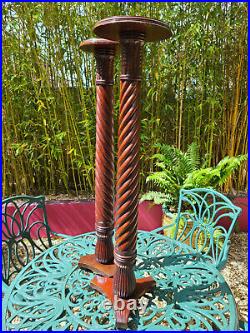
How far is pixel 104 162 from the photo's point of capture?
1306 millimetres

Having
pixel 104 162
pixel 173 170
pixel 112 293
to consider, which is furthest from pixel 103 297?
pixel 173 170

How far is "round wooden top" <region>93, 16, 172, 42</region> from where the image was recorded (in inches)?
34.1

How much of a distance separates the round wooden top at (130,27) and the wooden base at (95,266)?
3.03 ft

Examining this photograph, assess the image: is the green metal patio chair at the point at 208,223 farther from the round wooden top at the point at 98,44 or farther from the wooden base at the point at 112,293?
the round wooden top at the point at 98,44

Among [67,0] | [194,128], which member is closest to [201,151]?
[194,128]

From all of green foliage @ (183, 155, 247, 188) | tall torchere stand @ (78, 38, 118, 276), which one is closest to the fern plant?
green foliage @ (183, 155, 247, 188)

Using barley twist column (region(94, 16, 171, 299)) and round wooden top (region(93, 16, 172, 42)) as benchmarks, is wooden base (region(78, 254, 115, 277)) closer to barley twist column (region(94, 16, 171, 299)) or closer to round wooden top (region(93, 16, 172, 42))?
barley twist column (region(94, 16, 171, 299))

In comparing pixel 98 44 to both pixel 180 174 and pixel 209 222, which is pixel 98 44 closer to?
pixel 209 222

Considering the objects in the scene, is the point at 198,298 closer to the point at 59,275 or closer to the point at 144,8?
the point at 59,275

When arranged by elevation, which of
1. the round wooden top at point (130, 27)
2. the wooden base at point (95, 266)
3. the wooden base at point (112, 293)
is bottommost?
the wooden base at point (112, 293)

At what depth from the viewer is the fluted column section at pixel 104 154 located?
4.08 feet

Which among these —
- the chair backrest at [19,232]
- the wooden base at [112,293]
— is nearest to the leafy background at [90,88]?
the chair backrest at [19,232]

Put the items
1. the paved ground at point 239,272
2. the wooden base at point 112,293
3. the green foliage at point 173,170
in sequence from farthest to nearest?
the green foliage at point 173,170
the paved ground at point 239,272
the wooden base at point 112,293

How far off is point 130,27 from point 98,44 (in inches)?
11.9
